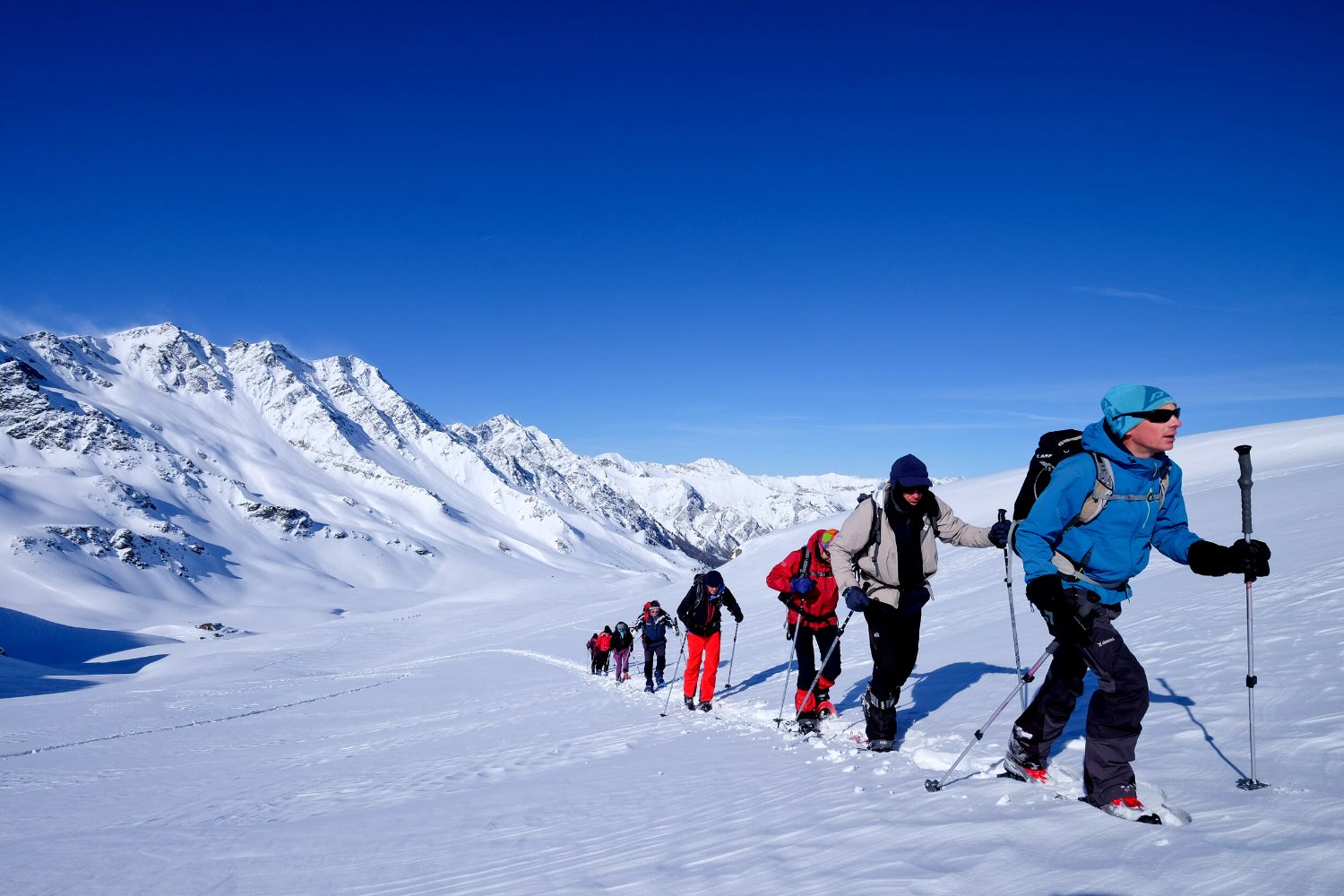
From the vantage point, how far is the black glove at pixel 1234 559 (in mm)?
4043

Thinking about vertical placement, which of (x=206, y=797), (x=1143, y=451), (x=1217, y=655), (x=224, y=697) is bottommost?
(x=224, y=697)

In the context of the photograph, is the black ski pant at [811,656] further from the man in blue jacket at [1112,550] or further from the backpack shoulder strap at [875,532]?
the man in blue jacket at [1112,550]

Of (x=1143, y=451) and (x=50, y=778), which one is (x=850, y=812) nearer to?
(x=1143, y=451)

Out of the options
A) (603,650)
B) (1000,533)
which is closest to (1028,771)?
(1000,533)

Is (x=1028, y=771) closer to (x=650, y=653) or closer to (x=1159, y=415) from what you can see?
(x=1159, y=415)

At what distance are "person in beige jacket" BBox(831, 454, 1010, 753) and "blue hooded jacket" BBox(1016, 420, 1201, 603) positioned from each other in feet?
6.17

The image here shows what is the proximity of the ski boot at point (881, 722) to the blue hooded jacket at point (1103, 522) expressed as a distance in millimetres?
2611

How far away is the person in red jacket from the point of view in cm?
820

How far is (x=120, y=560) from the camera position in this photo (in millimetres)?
115125

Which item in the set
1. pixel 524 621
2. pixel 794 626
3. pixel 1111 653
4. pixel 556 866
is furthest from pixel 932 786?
pixel 524 621

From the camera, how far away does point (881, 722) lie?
6.50 metres

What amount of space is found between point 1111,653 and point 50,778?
13876 mm

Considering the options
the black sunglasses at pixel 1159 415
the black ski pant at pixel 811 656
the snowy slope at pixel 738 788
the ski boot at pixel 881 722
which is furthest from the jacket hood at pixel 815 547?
the black sunglasses at pixel 1159 415

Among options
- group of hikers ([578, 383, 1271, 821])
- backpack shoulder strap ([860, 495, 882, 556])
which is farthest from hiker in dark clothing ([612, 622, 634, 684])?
group of hikers ([578, 383, 1271, 821])
